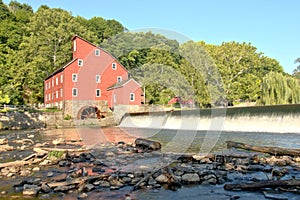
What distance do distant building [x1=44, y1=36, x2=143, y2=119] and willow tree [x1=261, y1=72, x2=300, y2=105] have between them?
1882cm

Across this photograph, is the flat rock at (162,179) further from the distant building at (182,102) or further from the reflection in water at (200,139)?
the distant building at (182,102)

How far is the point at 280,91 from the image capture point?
1310 inches

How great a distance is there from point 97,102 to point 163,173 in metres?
35.3

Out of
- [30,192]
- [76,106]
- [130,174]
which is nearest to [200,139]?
[130,174]

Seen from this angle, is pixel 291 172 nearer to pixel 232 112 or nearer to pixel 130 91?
pixel 232 112

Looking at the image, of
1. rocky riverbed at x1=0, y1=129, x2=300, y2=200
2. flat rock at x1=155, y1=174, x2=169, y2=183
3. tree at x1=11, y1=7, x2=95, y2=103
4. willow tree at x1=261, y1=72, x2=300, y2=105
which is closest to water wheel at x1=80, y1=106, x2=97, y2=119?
tree at x1=11, y1=7, x2=95, y2=103

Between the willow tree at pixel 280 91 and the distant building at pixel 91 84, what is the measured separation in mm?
18824

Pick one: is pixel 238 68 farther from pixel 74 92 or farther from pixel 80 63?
pixel 74 92

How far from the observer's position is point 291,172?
9078mm

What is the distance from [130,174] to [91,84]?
3620 cm

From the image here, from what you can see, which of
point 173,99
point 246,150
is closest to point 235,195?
point 246,150

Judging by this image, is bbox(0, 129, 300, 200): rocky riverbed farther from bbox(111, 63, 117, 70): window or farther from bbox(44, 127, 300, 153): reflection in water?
bbox(111, 63, 117, 70): window

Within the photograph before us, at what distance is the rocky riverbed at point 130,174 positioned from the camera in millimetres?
7402

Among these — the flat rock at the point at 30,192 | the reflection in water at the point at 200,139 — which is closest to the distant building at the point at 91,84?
the reflection in water at the point at 200,139
